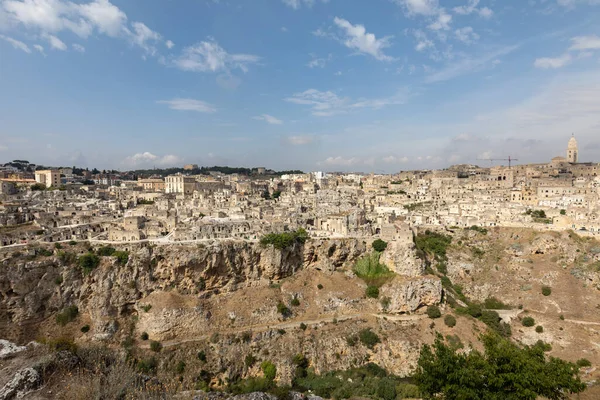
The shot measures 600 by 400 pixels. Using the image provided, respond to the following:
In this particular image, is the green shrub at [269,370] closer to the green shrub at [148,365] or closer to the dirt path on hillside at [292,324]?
the dirt path on hillside at [292,324]

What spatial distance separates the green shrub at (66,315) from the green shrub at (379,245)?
28731 millimetres

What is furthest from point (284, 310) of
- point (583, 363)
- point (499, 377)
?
point (583, 363)

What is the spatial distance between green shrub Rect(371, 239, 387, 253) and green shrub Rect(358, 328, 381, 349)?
9.24 meters

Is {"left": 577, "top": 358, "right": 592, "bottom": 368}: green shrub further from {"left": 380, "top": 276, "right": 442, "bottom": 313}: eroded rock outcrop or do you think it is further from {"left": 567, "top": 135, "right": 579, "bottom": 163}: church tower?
{"left": 567, "top": 135, "right": 579, "bottom": 163}: church tower

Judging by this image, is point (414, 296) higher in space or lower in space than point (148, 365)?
higher

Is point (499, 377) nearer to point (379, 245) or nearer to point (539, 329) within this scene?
point (539, 329)

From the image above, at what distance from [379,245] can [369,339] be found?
10271 millimetres

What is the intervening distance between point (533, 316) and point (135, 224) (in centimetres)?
4031

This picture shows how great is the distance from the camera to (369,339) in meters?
29.5

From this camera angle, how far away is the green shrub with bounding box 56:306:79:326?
29.4 meters

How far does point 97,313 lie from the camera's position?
30.0 metres

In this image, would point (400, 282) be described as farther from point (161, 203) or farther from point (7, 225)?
point (7, 225)

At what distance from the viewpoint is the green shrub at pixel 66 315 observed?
96.4 ft

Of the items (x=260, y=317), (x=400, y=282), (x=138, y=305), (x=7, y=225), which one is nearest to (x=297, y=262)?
(x=260, y=317)
